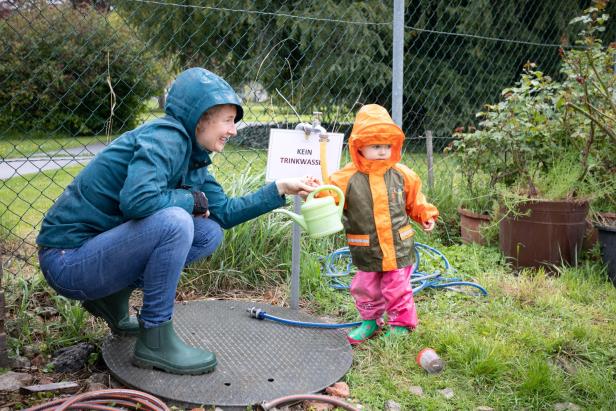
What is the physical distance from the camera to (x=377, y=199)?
106 inches

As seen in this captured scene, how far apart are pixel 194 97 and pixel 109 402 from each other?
1.15 meters

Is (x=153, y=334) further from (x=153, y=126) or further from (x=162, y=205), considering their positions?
(x=153, y=126)

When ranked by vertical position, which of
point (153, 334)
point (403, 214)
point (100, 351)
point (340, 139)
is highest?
point (340, 139)

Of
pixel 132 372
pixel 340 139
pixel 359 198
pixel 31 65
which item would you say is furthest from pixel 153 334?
pixel 31 65

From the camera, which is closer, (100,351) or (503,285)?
(100,351)

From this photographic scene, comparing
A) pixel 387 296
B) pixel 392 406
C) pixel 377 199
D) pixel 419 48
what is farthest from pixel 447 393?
pixel 419 48

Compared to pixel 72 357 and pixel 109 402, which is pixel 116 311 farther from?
pixel 109 402

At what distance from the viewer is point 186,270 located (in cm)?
339

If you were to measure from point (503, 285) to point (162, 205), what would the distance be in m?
2.16

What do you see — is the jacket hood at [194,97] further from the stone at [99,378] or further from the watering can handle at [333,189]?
the stone at [99,378]

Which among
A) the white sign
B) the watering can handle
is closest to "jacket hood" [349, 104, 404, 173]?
the white sign

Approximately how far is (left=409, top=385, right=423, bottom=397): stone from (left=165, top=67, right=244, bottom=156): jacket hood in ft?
4.37

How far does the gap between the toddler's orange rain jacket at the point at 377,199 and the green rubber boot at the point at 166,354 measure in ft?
2.92

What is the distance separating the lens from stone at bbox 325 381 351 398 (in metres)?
2.27
